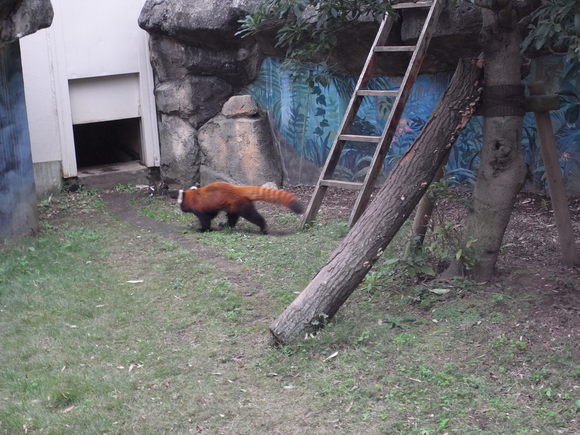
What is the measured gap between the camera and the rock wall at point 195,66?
36.1 feet

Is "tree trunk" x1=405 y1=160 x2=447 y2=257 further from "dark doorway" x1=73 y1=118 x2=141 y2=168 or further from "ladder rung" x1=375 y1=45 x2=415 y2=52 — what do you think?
"dark doorway" x1=73 y1=118 x2=141 y2=168

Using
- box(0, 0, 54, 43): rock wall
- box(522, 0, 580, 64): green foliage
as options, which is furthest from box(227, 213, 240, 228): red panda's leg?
box(522, 0, 580, 64): green foliage

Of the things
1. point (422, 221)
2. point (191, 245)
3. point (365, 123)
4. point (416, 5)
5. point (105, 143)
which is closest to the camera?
point (422, 221)

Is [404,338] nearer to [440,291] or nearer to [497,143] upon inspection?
[440,291]

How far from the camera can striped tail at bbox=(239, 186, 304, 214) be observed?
29.2 ft

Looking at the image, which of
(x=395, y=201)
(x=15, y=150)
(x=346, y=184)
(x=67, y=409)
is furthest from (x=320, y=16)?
(x=15, y=150)

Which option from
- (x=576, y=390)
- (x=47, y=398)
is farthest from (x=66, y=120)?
(x=576, y=390)

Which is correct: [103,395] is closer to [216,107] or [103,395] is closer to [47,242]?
[47,242]

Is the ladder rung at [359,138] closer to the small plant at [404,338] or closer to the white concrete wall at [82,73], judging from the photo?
the small plant at [404,338]

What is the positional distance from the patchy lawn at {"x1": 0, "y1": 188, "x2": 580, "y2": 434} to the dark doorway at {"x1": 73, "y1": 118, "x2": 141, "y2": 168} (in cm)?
567

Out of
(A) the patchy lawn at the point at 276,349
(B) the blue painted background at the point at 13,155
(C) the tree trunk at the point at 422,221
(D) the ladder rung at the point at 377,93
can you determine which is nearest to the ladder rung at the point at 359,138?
(D) the ladder rung at the point at 377,93

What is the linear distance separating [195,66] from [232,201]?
3.45 metres

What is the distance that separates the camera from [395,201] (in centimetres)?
572

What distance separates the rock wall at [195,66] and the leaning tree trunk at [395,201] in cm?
471
